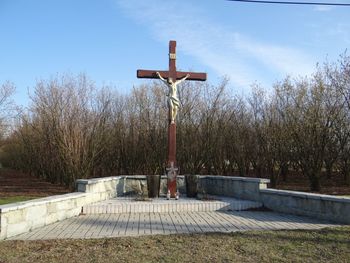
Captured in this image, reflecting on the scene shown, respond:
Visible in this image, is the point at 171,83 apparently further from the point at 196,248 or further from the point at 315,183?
the point at 315,183

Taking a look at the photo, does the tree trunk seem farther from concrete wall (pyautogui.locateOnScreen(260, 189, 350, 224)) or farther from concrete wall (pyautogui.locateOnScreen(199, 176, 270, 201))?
concrete wall (pyautogui.locateOnScreen(260, 189, 350, 224))

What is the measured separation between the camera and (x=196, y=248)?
6.36 m

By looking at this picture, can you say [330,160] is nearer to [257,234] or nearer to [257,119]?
[257,119]

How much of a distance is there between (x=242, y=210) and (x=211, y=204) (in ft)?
2.56

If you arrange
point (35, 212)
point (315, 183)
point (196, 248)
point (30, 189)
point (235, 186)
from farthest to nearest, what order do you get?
point (30, 189) < point (315, 183) < point (235, 186) < point (35, 212) < point (196, 248)

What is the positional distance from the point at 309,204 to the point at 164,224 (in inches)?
128

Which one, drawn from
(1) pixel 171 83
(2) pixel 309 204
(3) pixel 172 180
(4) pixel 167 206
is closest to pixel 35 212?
(4) pixel 167 206

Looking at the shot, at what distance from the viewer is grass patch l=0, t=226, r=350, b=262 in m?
5.82

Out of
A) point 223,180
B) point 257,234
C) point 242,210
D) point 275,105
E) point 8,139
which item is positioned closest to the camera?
point 257,234

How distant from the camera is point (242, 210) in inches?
429

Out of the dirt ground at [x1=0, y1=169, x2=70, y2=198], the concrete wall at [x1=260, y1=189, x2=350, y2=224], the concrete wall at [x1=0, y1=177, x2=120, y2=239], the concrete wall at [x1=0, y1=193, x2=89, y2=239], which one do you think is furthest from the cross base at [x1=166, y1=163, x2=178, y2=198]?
the dirt ground at [x1=0, y1=169, x2=70, y2=198]

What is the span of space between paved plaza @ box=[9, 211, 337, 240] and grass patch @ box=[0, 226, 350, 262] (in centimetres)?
61

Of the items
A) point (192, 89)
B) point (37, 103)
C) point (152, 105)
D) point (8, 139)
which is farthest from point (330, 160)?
point (8, 139)

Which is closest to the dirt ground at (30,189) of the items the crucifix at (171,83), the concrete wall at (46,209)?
the concrete wall at (46,209)
